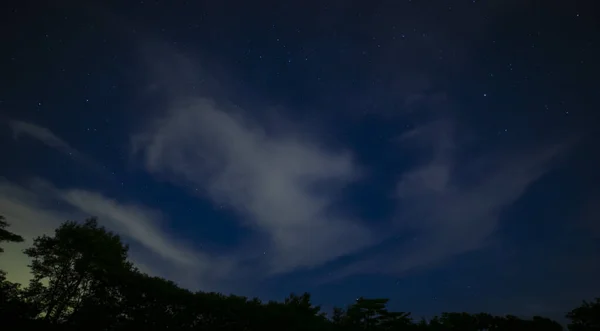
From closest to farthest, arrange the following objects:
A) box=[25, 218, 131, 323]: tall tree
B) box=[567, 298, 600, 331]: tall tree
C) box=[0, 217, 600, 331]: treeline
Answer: box=[0, 217, 600, 331]: treeline
box=[567, 298, 600, 331]: tall tree
box=[25, 218, 131, 323]: tall tree

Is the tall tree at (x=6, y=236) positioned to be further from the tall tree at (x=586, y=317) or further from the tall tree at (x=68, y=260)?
the tall tree at (x=586, y=317)

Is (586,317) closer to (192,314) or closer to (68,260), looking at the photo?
(192,314)

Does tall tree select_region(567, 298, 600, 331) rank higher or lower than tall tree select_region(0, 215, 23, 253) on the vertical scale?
lower

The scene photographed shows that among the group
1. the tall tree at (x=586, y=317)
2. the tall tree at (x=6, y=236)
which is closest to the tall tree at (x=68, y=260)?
the tall tree at (x=6, y=236)

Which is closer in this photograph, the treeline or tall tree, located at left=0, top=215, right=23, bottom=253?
Result: the treeline

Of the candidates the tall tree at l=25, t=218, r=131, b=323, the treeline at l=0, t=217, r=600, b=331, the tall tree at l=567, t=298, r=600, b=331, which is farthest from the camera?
the tall tree at l=25, t=218, r=131, b=323

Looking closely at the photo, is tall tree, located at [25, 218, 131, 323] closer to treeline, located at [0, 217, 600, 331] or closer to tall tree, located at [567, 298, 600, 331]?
treeline, located at [0, 217, 600, 331]

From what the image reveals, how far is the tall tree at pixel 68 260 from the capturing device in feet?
96.2

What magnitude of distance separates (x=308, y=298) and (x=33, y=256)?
34.3 metres

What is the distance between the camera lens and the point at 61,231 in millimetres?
33438

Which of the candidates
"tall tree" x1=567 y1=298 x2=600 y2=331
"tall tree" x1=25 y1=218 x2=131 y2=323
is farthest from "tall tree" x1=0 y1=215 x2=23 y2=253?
"tall tree" x1=567 y1=298 x2=600 y2=331

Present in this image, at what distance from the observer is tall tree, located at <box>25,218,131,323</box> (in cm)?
2932

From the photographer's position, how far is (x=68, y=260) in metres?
32.1

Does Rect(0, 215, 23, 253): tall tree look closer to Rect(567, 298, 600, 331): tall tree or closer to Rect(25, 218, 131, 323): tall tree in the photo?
Rect(25, 218, 131, 323): tall tree
